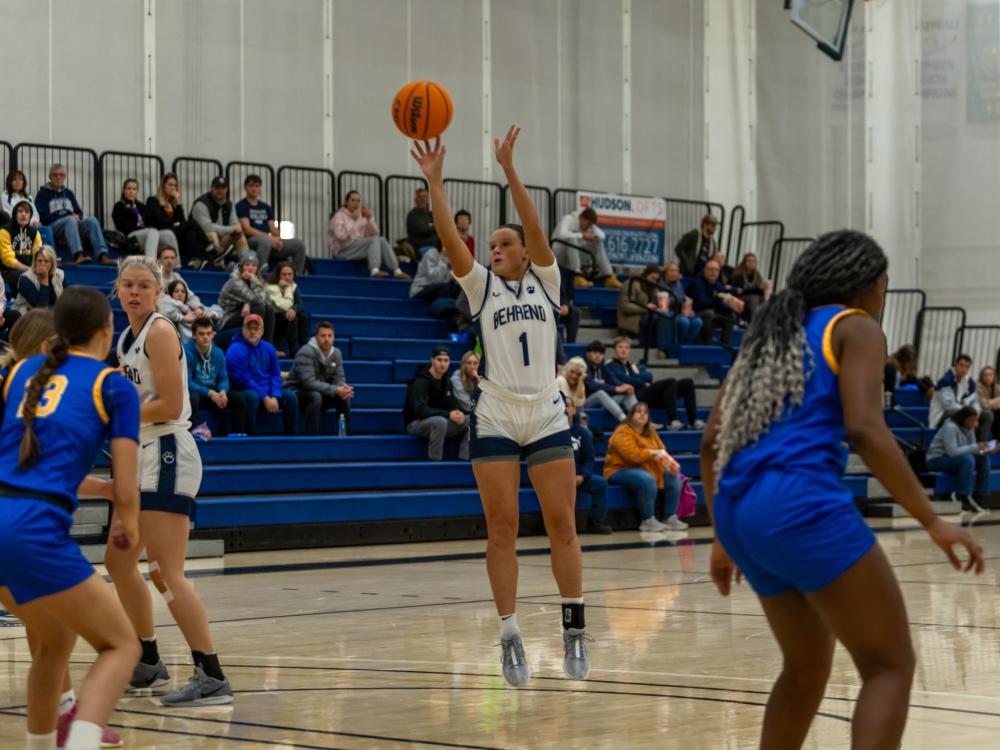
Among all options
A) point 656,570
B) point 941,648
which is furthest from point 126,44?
point 941,648

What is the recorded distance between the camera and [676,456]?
16.8 m

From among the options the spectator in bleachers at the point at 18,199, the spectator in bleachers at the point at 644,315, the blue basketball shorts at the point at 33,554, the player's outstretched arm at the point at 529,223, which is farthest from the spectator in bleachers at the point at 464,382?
the blue basketball shorts at the point at 33,554

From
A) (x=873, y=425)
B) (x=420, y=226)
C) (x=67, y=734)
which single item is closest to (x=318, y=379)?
(x=420, y=226)

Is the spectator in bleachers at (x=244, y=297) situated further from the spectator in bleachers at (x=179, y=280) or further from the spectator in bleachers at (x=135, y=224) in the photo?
the spectator in bleachers at (x=135, y=224)

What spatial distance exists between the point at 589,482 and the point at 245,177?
6.86 metres

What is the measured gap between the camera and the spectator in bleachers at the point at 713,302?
65.9 feet

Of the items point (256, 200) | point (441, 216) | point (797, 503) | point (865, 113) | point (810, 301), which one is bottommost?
point (797, 503)

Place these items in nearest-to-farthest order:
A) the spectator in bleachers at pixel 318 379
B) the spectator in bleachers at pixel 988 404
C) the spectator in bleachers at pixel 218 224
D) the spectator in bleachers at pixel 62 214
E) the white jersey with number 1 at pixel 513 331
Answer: the white jersey with number 1 at pixel 513 331 < the spectator in bleachers at pixel 318 379 < the spectator in bleachers at pixel 62 214 < the spectator in bleachers at pixel 218 224 < the spectator in bleachers at pixel 988 404

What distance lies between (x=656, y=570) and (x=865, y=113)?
1342cm

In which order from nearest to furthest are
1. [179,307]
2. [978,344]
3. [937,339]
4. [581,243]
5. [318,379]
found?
1. [179,307]
2. [318,379]
3. [581,243]
4. [978,344]
5. [937,339]

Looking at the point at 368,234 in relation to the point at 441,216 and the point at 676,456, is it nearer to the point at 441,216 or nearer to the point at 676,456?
the point at 676,456

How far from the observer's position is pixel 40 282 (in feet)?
45.6

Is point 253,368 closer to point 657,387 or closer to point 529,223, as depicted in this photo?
point 657,387

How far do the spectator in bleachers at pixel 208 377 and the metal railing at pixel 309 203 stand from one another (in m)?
5.63
